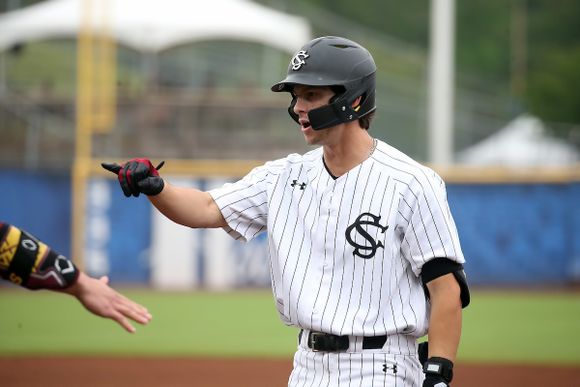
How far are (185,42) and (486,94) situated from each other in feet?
42.1

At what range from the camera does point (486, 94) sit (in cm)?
2669

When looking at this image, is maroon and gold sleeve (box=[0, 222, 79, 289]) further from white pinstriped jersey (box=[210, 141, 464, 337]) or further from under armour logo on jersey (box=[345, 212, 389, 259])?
under armour logo on jersey (box=[345, 212, 389, 259])

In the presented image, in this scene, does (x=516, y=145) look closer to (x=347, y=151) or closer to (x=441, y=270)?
(x=347, y=151)

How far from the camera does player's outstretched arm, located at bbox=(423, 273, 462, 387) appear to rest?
260 centimetres

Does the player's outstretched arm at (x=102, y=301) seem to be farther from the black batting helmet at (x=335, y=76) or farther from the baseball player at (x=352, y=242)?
the black batting helmet at (x=335, y=76)

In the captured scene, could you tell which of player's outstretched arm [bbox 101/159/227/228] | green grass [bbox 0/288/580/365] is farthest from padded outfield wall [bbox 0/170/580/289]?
player's outstretched arm [bbox 101/159/227/228]

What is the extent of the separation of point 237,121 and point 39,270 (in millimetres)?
16378

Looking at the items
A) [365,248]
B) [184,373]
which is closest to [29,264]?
[365,248]

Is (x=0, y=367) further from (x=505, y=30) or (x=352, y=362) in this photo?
(x=505, y=30)

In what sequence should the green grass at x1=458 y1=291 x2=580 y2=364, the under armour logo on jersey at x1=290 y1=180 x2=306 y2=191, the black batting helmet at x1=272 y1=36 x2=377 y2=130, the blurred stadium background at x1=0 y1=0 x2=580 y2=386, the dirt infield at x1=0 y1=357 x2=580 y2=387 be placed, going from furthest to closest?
the blurred stadium background at x1=0 y1=0 x2=580 y2=386, the green grass at x1=458 y1=291 x2=580 y2=364, the dirt infield at x1=0 y1=357 x2=580 y2=387, the under armour logo on jersey at x1=290 y1=180 x2=306 y2=191, the black batting helmet at x1=272 y1=36 x2=377 y2=130

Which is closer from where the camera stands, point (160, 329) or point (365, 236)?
point (365, 236)

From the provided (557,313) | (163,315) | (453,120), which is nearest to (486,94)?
(453,120)

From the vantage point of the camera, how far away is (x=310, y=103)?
112 inches

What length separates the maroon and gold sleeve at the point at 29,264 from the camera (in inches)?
97.6
